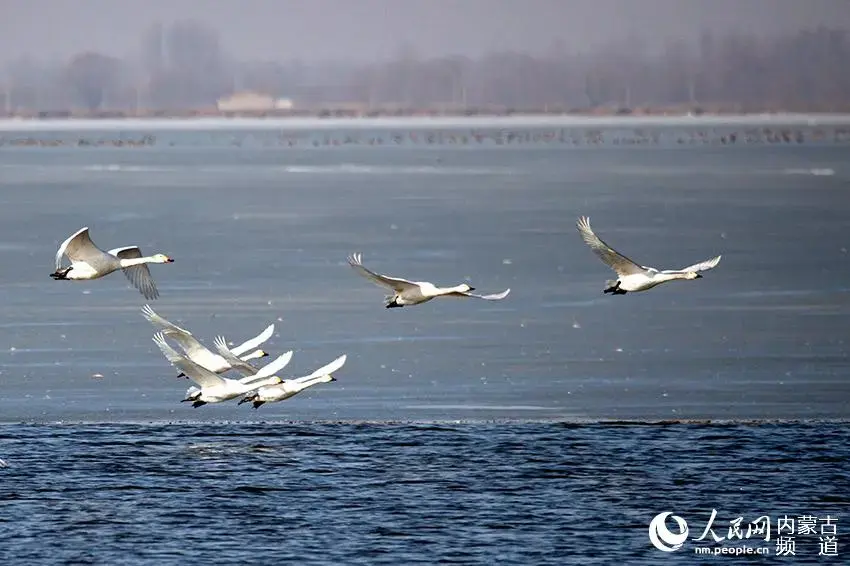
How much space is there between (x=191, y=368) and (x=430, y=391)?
2761 millimetres

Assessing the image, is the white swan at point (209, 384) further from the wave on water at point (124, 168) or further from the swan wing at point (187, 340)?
A: the wave on water at point (124, 168)

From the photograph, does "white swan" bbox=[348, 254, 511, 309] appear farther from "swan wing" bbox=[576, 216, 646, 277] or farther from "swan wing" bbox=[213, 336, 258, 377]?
"swan wing" bbox=[213, 336, 258, 377]

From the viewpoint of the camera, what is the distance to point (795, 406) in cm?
1432

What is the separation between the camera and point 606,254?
45.9 ft

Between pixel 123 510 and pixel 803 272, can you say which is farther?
pixel 803 272

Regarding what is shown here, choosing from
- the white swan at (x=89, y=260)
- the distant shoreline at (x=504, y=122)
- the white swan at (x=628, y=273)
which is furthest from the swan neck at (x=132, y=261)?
the distant shoreline at (x=504, y=122)

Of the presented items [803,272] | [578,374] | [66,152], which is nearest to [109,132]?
[66,152]

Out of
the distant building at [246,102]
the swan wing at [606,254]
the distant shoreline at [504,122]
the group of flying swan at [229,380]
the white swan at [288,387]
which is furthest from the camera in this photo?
the distant building at [246,102]

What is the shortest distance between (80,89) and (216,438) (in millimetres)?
134748

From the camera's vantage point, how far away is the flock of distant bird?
515 inches

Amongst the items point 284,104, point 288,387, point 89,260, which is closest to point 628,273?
point 288,387

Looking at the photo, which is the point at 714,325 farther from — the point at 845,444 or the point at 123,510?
the point at 123,510

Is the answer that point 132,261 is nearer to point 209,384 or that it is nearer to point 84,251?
point 84,251
